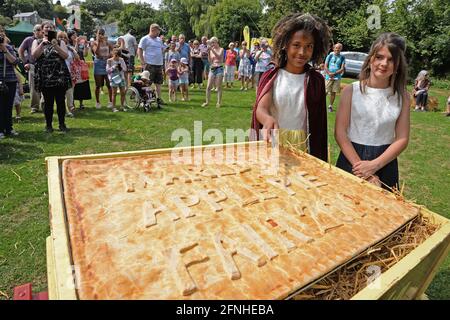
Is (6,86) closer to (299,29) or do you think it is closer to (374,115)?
(299,29)

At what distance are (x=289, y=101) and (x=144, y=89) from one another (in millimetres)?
7377

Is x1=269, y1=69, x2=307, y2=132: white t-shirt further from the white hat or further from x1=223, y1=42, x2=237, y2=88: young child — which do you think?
x1=223, y1=42, x2=237, y2=88: young child

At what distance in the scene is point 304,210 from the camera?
5.79 ft

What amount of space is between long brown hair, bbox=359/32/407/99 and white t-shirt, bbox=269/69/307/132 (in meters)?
0.47

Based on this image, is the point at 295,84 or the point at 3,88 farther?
the point at 3,88

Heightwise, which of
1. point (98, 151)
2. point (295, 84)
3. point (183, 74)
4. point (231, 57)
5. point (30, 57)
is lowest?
point (98, 151)

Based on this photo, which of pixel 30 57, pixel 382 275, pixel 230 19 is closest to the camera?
pixel 382 275

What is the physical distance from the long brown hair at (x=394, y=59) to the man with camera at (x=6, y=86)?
5995 millimetres

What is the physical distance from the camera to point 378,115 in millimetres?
2588

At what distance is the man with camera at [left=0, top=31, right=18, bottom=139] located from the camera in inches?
239

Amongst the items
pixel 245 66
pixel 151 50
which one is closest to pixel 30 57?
pixel 151 50

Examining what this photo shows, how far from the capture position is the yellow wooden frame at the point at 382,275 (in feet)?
3.93

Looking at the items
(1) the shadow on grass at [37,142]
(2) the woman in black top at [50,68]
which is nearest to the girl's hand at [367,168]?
(1) the shadow on grass at [37,142]

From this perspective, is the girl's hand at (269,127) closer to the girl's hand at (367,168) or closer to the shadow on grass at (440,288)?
the girl's hand at (367,168)
